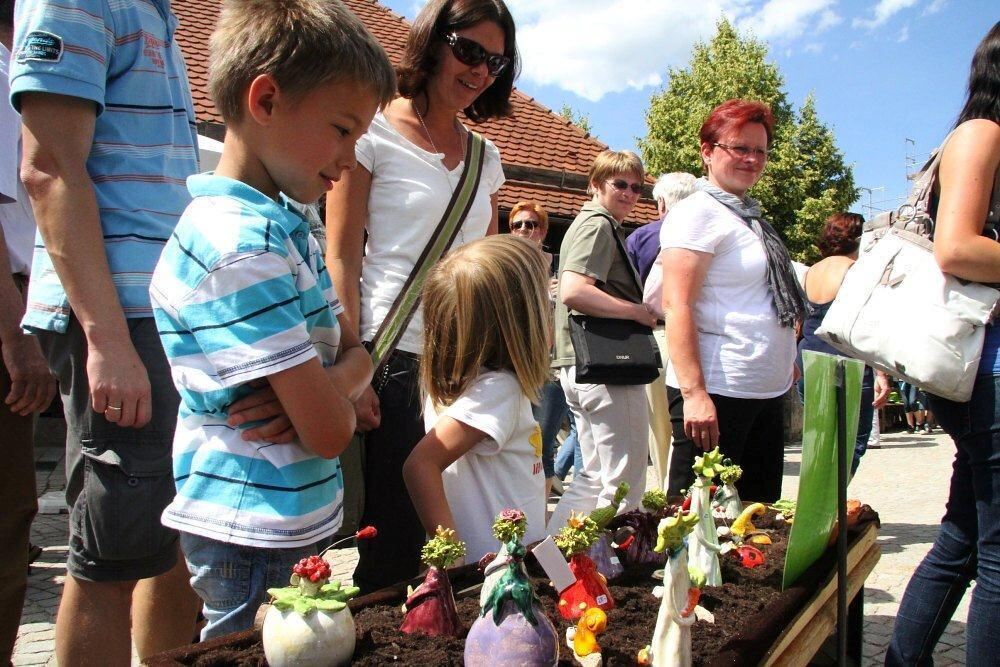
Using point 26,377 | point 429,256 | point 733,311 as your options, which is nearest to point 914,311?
point 733,311

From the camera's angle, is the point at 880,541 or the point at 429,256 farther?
the point at 880,541

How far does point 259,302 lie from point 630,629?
0.91 m

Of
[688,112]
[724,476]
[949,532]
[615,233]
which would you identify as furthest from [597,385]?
[688,112]

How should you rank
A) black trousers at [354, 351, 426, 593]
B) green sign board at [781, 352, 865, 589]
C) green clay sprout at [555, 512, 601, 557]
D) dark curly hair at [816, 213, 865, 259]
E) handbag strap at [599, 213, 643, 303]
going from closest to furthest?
green clay sprout at [555, 512, 601, 557]
green sign board at [781, 352, 865, 589]
black trousers at [354, 351, 426, 593]
handbag strap at [599, 213, 643, 303]
dark curly hair at [816, 213, 865, 259]

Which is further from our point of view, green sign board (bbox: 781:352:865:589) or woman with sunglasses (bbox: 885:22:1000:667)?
woman with sunglasses (bbox: 885:22:1000:667)

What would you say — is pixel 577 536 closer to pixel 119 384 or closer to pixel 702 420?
pixel 119 384

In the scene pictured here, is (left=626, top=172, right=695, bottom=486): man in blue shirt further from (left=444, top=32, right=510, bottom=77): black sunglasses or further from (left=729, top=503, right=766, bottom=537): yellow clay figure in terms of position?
(left=444, top=32, right=510, bottom=77): black sunglasses

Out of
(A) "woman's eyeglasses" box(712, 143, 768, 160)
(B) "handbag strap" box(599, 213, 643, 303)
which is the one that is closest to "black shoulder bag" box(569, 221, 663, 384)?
(B) "handbag strap" box(599, 213, 643, 303)

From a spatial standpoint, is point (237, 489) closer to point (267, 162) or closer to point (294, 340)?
point (294, 340)

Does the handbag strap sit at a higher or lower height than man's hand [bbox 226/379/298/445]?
higher

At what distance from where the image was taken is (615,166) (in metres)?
4.37

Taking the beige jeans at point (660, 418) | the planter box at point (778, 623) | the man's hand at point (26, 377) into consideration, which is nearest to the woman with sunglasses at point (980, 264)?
the planter box at point (778, 623)

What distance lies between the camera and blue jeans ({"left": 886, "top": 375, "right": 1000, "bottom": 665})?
6.74ft

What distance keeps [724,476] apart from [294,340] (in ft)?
4.79
